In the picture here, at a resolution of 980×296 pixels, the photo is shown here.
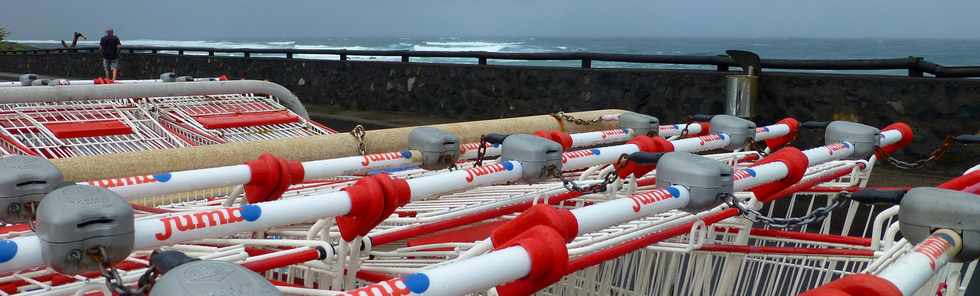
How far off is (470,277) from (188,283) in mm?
499

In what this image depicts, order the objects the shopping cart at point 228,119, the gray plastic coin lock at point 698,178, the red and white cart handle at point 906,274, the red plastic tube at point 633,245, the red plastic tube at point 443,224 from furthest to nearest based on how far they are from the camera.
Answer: the shopping cart at point 228,119, the red plastic tube at point 443,224, the gray plastic coin lock at point 698,178, the red plastic tube at point 633,245, the red and white cart handle at point 906,274

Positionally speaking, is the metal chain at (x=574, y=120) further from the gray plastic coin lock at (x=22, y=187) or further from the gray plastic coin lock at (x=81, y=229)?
the gray plastic coin lock at (x=81, y=229)

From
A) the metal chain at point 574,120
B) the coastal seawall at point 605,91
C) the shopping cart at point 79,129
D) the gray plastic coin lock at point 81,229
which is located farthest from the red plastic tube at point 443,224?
the coastal seawall at point 605,91

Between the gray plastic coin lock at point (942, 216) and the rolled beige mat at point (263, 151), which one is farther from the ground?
the gray plastic coin lock at point (942, 216)

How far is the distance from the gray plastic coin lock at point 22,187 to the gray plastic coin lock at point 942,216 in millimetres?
2016

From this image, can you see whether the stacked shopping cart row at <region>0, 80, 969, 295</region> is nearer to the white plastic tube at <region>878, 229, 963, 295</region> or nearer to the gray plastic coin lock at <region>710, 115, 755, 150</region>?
the gray plastic coin lock at <region>710, 115, 755, 150</region>

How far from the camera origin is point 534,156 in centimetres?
302

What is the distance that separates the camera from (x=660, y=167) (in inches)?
104

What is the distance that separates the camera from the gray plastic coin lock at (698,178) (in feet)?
8.26

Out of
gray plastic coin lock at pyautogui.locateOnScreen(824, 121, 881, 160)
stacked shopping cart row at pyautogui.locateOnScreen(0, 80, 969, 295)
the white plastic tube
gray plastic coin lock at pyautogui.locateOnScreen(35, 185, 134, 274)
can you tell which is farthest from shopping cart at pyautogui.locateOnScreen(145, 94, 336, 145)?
the white plastic tube

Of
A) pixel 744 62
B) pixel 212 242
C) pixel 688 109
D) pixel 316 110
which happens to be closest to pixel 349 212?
pixel 212 242

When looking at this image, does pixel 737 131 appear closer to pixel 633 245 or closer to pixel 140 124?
pixel 633 245

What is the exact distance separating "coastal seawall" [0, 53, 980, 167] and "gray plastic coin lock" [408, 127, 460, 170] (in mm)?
5357

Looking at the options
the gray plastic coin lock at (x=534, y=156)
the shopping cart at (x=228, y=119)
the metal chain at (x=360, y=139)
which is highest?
the gray plastic coin lock at (x=534, y=156)
